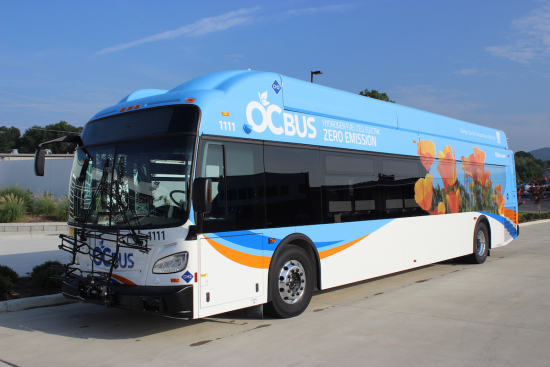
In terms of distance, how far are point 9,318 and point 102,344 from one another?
2.29 meters

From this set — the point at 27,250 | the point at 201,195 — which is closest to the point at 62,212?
the point at 27,250

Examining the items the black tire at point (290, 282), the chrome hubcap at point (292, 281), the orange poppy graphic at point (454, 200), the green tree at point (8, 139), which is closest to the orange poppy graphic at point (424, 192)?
the orange poppy graphic at point (454, 200)

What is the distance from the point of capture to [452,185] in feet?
35.6

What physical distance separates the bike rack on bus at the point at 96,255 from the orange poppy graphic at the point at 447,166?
7.25 metres

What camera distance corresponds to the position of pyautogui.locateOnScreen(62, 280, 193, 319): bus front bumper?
17.3 ft

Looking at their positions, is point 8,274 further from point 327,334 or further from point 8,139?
point 8,139

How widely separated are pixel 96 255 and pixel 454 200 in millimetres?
8049

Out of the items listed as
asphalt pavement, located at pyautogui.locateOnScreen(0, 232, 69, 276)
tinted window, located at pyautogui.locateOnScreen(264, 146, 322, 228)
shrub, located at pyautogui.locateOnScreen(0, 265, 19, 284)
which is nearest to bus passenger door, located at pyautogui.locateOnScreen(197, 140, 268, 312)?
tinted window, located at pyautogui.locateOnScreen(264, 146, 322, 228)

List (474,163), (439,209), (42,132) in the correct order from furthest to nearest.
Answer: (42,132) < (474,163) < (439,209)

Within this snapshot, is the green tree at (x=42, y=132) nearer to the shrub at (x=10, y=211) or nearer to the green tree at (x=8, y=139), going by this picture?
the green tree at (x=8, y=139)

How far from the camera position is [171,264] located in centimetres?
543

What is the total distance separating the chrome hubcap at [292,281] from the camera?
21.7ft

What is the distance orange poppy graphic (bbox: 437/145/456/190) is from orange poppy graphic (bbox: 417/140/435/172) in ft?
1.13

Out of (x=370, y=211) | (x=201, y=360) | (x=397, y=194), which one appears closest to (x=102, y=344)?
(x=201, y=360)
